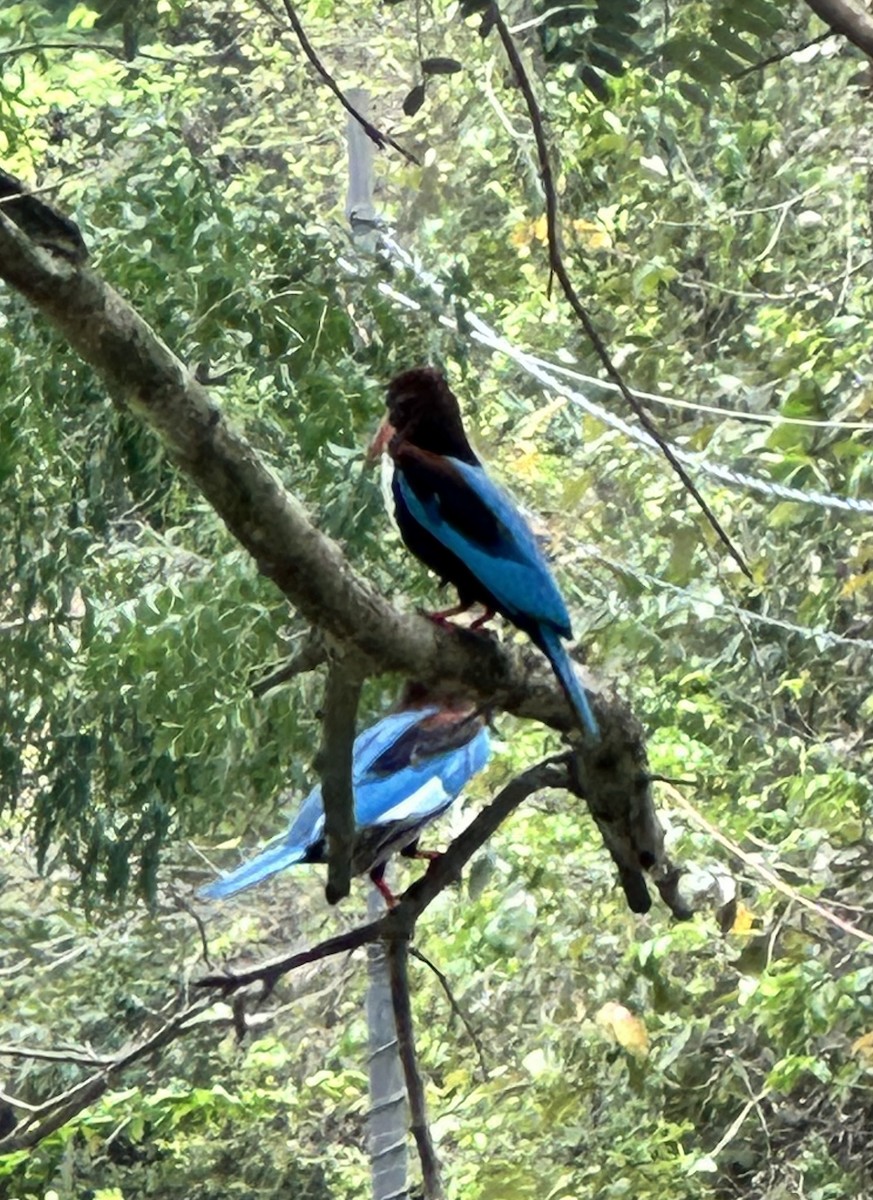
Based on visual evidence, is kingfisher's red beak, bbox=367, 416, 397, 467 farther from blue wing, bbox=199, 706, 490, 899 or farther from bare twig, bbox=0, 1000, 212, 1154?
bare twig, bbox=0, 1000, 212, 1154

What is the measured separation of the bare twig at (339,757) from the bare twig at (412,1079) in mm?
132

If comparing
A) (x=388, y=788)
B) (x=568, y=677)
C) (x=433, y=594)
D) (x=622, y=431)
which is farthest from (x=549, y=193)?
(x=622, y=431)

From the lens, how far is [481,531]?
1.20m

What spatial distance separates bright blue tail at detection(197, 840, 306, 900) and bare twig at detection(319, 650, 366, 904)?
48cm

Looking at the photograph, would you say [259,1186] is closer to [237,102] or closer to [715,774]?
[715,774]

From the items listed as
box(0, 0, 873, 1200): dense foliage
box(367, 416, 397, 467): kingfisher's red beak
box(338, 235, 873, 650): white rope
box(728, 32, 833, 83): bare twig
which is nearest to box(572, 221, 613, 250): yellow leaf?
box(0, 0, 873, 1200): dense foliage

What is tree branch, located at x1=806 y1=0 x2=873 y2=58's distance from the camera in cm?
79

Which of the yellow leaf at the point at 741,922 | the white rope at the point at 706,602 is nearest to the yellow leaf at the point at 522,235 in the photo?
the white rope at the point at 706,602

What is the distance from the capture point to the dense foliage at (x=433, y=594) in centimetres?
197

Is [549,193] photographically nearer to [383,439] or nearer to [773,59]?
[773,59]

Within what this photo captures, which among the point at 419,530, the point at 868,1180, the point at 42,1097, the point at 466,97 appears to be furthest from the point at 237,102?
the point at 419,530

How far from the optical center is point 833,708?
3.01 m

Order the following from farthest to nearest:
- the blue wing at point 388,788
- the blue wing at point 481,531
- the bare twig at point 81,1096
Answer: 1. the blue wing at point 388,788
2. the blue wing at point 481,531
3. the bare twig at point 81,1096

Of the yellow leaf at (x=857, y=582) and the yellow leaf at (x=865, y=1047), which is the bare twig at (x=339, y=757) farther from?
the yellow leaf at (x=857, y=582)
